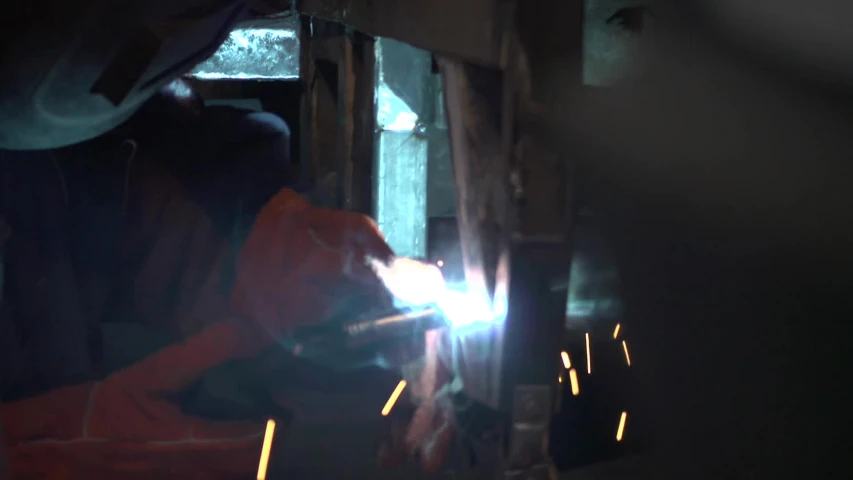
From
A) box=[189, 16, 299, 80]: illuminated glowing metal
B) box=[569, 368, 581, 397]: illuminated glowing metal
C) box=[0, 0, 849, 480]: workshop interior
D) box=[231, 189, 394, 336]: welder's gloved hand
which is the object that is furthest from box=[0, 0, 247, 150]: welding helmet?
box=[569, 368, 581, 397]: illuminated glowing metal

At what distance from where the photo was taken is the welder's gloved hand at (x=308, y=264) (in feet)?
6.85

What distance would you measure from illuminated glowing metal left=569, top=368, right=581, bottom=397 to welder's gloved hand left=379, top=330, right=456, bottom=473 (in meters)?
1.08

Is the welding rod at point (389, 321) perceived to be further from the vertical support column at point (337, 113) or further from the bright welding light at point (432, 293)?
the vertical support column at point (337, 113)

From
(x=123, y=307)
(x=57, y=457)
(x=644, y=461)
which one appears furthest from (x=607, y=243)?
(x=57, y=457)

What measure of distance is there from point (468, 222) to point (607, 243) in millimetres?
1689

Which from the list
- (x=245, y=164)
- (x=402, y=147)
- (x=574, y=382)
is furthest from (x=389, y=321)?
(x=574, y=382)

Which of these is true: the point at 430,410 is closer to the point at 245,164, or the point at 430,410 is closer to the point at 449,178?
the point at 449,178

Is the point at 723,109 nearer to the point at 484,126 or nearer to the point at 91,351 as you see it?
the point at 484,126

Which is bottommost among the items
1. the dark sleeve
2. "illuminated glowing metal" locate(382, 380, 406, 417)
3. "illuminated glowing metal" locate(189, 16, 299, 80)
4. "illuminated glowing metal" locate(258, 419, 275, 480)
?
"illuminated glowing metal" locate(258, 419, 275, 480)

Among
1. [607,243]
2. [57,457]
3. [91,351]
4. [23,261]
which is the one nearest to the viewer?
[57,457]

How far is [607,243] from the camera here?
312 cm

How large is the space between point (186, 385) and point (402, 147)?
1264 mm

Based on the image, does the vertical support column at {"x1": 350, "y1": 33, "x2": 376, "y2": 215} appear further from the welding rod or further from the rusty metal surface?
the welding rod

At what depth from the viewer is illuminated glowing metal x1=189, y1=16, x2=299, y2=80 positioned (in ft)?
11.7
